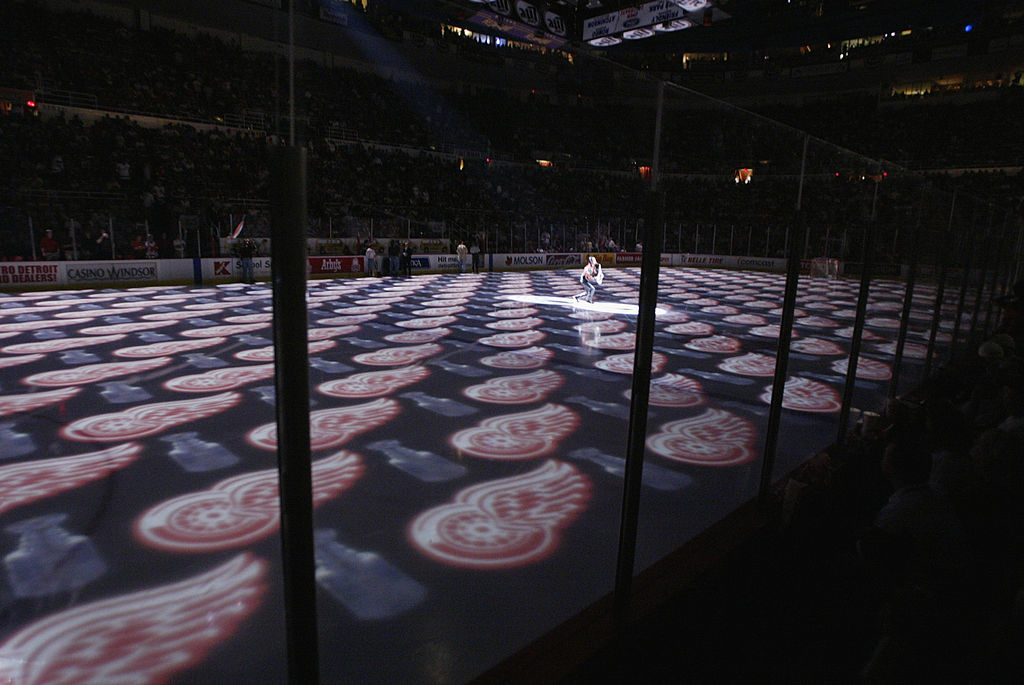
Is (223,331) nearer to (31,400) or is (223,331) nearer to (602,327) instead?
(31,400)

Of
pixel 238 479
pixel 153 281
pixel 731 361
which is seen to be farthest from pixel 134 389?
pixel 153 281

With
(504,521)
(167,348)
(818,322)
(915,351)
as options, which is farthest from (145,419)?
(818,322)

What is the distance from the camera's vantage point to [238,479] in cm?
387

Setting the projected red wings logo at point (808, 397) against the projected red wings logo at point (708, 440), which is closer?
the projected red wings logo at point (708, 440)

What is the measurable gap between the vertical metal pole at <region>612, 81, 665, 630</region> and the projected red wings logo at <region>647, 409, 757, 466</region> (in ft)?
7.18

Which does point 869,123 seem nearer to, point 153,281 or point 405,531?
point 153,281

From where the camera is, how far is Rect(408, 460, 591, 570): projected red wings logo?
303cm

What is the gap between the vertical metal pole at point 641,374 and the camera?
1.93 metres

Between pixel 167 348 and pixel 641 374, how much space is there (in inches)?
302

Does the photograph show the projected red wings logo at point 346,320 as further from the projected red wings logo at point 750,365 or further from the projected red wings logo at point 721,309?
the projected red wings logo at point 721,309

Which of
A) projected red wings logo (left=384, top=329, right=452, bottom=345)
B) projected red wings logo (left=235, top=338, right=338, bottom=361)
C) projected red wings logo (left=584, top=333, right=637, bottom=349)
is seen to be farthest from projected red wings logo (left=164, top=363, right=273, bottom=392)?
projected red wings logo (left=584, top=333, right=637, bottom=349)

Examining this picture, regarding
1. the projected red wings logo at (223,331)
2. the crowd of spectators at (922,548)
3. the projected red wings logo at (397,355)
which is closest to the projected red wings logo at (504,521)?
the crowd of spectators at (922,548)

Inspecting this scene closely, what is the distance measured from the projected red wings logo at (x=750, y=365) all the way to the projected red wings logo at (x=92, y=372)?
6888mm

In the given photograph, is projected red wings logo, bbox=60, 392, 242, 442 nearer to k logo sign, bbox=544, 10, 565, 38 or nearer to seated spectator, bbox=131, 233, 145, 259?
seated spectator, bbox=131, 233, 145, 259
